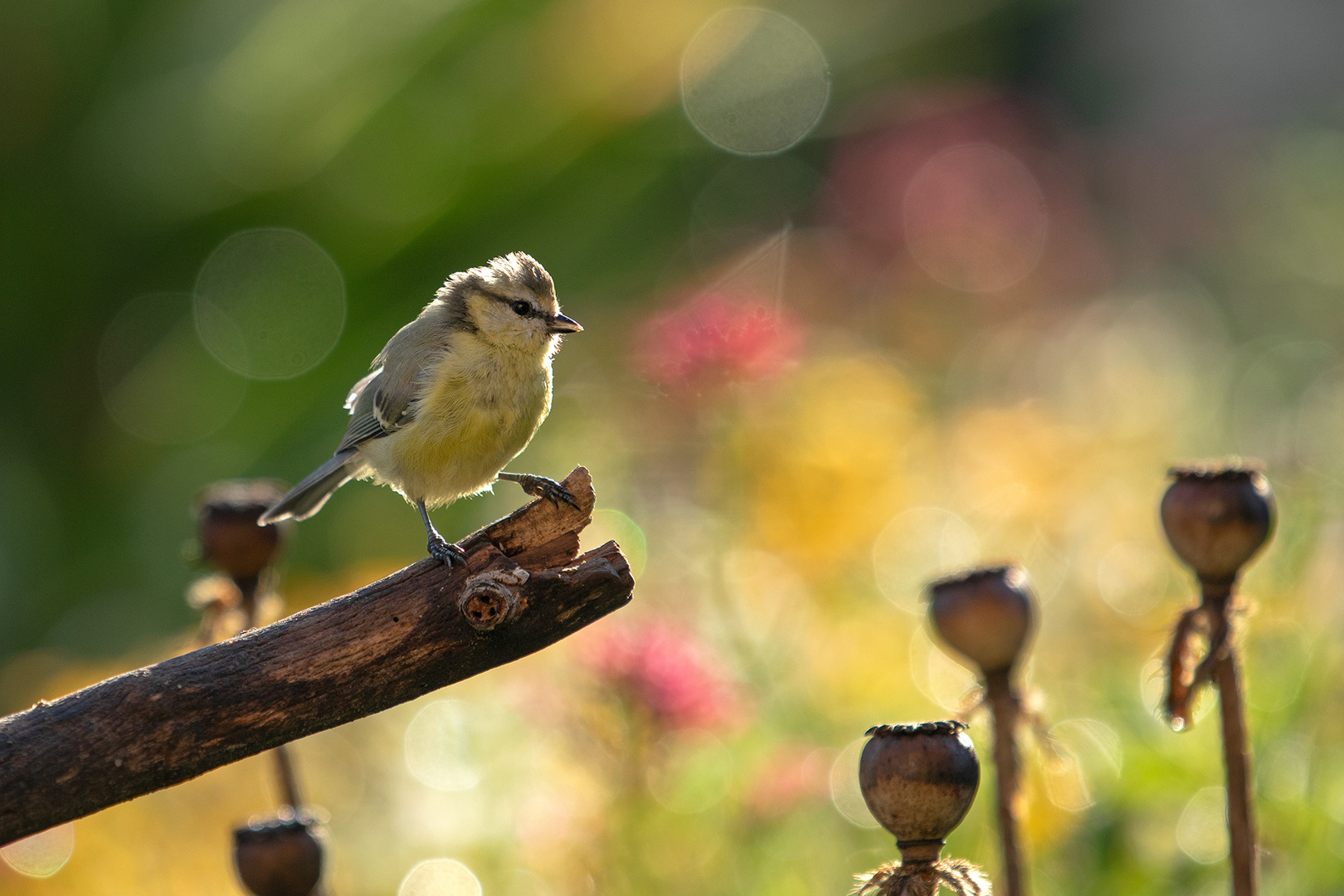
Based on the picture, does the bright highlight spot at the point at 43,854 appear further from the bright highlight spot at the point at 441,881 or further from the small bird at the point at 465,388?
the small bird at the point at 465,388

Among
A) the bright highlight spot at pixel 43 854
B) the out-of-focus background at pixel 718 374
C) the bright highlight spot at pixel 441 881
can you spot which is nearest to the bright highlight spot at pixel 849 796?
the out-of-focus background at pixel 718 374

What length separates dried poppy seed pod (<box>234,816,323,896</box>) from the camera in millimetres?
1016

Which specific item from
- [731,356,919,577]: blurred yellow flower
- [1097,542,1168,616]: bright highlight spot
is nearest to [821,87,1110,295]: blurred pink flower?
[731,356,919,577]: blurred yellow flower

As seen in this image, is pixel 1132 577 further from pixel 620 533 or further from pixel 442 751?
pixel 442 751

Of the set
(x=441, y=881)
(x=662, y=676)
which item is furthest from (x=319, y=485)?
Result: (x=662, y=676)

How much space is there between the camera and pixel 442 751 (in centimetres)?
198

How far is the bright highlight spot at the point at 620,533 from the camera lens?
2373 millimetres

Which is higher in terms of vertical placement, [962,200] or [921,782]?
[962,200]

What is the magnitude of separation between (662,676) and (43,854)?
110 centimetres

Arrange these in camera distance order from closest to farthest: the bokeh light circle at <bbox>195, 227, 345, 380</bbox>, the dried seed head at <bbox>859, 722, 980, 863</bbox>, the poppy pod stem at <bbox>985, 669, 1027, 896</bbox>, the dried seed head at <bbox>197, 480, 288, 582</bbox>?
the dried seed head at <bbox>859, 722, 980, 863</bbox> → the poppy pod stem at <bbox>985, 669, 1027, 896</bbox> → the dried seed head at <bbox>197, 480, 288, 582</bbox> → the bokeh light circle at <bbox>195, 227, 345, 380</bbox>

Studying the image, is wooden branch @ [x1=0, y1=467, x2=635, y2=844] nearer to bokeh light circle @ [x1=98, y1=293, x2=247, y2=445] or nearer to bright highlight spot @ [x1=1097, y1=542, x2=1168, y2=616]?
bright highlight spot @ [x1=1097, y1=542, x2=1168, y2=616]

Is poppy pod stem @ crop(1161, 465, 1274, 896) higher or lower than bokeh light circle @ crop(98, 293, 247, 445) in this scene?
lower

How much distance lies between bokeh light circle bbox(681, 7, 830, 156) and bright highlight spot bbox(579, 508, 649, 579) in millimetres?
2071

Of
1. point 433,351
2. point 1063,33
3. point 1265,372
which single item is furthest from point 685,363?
point 1063,33
